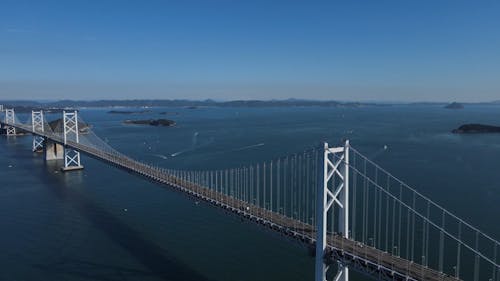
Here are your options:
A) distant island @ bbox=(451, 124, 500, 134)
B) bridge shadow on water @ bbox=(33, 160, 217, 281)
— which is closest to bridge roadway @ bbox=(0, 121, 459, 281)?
bridge shadow on water @ bbox=(33, 160, 217, 281)

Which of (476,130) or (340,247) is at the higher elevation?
(340,247)

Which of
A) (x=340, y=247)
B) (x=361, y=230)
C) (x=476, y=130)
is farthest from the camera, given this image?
(x=476, y=130)

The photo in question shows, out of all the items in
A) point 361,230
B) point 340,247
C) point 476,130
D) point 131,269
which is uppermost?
point 340,247

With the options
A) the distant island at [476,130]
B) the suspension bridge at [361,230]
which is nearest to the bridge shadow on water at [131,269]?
the suspension bridge at [361,230]

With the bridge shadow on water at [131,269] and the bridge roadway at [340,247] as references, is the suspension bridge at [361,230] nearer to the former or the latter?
the bridge roadway at [340,247]

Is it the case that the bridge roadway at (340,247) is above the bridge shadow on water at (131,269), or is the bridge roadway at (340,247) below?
above

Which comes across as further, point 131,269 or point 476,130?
point 476,130

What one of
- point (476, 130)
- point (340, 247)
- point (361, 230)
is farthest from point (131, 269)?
point (476, 130)

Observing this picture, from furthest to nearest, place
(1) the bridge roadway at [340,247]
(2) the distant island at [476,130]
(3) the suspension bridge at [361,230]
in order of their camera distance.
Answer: (2) the distant island at [476,130] → (3) the suspension bridge at [361,230] → (1) the bridge roadway at [340,247]

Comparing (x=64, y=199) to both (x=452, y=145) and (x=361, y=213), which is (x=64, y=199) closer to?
(x=361, y=213)

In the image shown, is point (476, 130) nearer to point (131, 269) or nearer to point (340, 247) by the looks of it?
point (340, 247)

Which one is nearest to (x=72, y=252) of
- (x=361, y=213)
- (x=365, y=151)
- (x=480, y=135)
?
(x=361, y=213)
